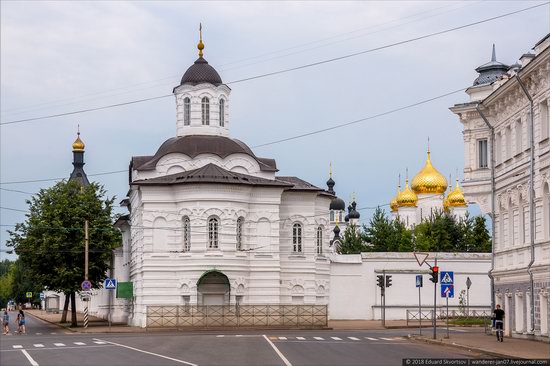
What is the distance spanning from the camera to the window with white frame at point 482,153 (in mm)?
47781

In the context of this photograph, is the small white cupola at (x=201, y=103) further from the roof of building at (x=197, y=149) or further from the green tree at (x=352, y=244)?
the green tree at (x=352, y=244)

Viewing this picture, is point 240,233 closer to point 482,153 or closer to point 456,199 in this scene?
point 482,153

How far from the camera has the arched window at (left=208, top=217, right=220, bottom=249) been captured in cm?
6494

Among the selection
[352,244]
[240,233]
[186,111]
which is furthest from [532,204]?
[352,244]

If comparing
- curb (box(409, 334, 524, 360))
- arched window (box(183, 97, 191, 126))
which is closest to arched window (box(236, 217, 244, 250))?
arched window (box(183, 97, 191, 126))

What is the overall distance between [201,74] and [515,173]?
34848 mm

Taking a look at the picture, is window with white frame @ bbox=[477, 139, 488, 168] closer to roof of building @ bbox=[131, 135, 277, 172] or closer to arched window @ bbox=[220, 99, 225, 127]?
roof of building @ bbox=[131, 135, 277, 172]

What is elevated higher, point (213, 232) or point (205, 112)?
point (205, 112)

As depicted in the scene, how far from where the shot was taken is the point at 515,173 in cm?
4281

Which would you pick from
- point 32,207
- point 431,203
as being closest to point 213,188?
point 32,207

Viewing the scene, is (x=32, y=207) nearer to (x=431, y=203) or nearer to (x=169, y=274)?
(x=169, y=274)

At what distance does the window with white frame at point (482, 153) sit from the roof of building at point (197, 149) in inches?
985

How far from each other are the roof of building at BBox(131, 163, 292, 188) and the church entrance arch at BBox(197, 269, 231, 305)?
553 centimetres

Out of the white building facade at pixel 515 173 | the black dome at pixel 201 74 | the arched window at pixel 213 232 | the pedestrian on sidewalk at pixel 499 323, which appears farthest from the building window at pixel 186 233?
the pedestrian on sidewalk at pixel 499 323
